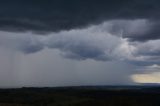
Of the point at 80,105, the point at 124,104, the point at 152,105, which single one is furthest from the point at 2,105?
the point at 152,105

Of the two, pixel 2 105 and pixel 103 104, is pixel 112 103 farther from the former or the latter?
pixel 2 105

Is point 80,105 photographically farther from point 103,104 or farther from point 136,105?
point 136,105

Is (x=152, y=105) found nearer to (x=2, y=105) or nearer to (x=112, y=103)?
(x=112, y=103)

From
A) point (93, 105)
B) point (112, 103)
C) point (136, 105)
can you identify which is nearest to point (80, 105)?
point (93, 105)

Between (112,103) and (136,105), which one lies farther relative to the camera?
(112,103)

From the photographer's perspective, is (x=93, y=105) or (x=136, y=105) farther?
(x=93, y=105)

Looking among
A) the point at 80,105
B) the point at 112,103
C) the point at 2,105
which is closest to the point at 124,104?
the point at 112,103

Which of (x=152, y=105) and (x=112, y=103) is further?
(x=112, y=103)
